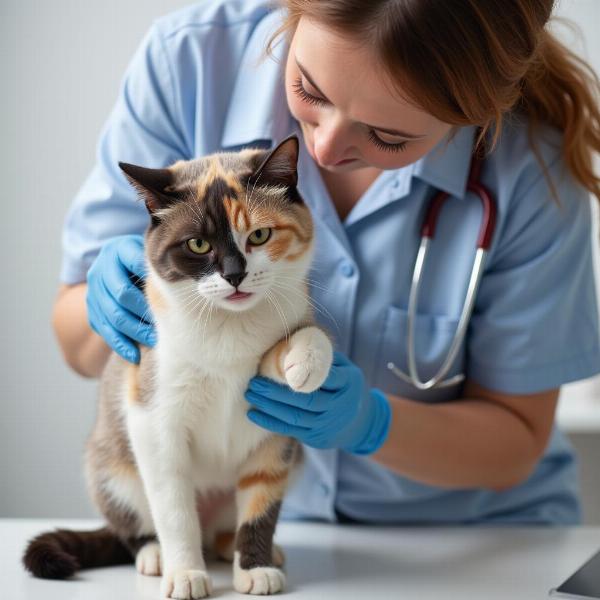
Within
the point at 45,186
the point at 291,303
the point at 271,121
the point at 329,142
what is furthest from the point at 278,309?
the point at 45,186

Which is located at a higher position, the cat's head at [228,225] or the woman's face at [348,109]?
the woman's face at [348,109]

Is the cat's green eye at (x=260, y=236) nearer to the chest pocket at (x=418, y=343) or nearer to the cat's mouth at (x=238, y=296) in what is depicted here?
the cat's mouth at (x=238, y=296)

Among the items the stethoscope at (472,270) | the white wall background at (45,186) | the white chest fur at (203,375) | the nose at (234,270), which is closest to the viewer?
the nose at (234,270)

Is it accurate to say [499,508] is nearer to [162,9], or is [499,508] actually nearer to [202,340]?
[202,340]

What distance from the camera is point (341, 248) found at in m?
1.38

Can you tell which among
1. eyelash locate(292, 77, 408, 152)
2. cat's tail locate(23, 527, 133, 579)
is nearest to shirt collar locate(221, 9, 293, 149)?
eyelash locate(292, 77, 408, 152)

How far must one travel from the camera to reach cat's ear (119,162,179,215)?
992 millimetres

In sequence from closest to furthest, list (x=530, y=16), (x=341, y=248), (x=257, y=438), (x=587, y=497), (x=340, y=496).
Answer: (x=530, y=16), (x=257, y=438), (x=341, y=248), (x=340, y=496), (x=587, y=497)

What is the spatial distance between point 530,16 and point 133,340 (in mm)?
695

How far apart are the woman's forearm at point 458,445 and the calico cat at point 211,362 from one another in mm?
273

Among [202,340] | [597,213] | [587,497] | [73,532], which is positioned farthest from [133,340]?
[587,497]

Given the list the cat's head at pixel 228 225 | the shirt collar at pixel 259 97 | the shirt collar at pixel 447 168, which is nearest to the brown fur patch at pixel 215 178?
the cat's head at pixel 228 225

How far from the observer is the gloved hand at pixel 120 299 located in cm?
118

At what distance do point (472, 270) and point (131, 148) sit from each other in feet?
2.03
